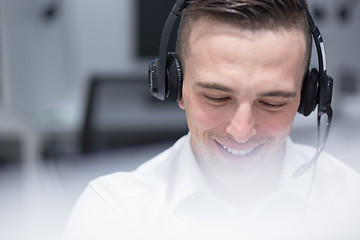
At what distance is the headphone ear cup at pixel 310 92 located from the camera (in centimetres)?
65

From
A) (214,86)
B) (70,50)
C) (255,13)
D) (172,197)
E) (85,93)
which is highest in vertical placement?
(255,13)

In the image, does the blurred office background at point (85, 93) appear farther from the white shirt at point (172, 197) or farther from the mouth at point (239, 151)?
the mouth at point (239, 151)

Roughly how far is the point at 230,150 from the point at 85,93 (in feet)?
7.32

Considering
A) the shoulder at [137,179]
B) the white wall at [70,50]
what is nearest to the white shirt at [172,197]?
the shoulder at [137,179]

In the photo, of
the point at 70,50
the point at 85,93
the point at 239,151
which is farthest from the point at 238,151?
the point at 70,50

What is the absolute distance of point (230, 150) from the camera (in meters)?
0.63

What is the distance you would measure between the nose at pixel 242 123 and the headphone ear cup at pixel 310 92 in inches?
5.1

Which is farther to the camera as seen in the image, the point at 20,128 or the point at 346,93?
the point at 346,93

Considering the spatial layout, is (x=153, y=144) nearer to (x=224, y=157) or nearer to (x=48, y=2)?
(x=224, y=157)

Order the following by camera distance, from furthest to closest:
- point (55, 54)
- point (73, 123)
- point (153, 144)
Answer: point (55, 54), point (73, 123), point (153, 144)

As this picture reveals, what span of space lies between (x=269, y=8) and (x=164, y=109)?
2532 millimetres

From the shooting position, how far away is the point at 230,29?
0.59m

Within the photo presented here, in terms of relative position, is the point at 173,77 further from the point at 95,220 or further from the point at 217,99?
the point at 95,220

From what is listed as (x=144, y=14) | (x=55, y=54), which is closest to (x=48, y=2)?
(x=55, y=54)
